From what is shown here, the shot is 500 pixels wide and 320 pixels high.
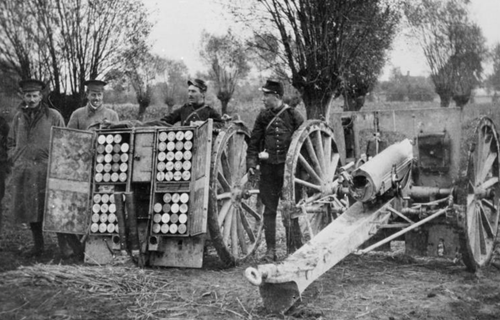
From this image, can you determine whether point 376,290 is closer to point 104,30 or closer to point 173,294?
point 173,294

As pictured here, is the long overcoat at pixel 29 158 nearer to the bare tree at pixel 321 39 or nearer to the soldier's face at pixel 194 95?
the soldier's face at pixel 194 95

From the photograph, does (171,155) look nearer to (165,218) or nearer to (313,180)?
(165,218)

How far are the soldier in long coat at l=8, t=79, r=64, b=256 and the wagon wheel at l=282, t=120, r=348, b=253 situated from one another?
123 inches

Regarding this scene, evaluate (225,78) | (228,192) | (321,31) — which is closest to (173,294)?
(228,192)

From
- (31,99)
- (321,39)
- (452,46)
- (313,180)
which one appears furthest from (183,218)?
(452,46)

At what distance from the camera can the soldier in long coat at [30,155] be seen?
24.9ft

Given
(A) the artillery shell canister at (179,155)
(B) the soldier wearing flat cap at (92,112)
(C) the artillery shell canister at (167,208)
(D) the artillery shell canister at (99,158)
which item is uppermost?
(B) the soldier wearing flat cap at (92,112)

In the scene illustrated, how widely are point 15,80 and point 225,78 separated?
44125 millimetres

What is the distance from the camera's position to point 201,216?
614cm

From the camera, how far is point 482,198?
21.6 ft

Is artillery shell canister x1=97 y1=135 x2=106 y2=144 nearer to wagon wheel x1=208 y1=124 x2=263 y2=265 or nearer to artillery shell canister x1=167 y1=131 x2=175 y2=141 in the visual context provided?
artillery shell canister x1=167 y1=131 x2=175 y2=141

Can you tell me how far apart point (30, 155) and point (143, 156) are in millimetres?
2013

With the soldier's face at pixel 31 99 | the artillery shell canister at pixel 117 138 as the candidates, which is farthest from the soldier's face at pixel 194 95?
the soldier's face at pixel 31 99

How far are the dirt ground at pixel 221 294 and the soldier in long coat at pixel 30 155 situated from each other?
979 millimetres
